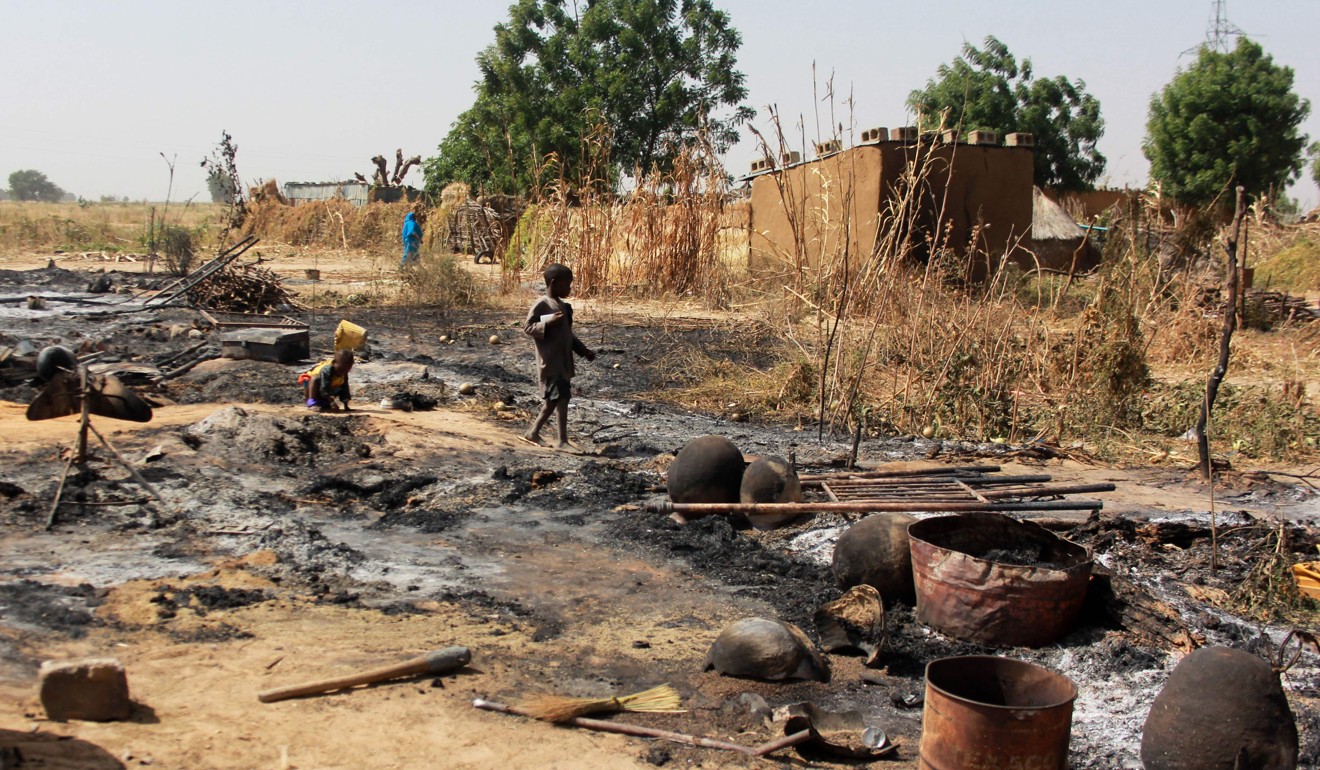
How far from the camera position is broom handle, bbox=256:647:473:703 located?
3.53m

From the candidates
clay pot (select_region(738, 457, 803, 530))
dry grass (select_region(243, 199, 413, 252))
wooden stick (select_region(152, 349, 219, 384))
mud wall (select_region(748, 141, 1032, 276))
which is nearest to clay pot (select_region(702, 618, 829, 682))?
clay pot (select_region(738, 457, 803, 530))

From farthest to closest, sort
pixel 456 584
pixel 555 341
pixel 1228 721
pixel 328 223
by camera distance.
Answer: pixel 328 223 → pixel 555 341 → pixel 456 584 → pixel 1228 721

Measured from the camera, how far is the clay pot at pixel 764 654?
408cm

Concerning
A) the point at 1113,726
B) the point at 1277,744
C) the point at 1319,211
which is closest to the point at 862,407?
the point at 1113,726

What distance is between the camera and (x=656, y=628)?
4621 millimetres

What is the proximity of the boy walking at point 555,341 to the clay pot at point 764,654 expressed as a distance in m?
3.73

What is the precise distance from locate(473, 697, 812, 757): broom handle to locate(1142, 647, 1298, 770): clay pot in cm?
115

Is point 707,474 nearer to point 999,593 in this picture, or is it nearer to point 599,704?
point 999,593

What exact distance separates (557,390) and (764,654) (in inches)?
156

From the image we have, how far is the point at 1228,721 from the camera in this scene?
3275 millimetres

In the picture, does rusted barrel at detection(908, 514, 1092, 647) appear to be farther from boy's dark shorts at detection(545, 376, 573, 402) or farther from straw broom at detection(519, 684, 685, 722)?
boy's dark shorts at detection(545, 376, 573, 402)

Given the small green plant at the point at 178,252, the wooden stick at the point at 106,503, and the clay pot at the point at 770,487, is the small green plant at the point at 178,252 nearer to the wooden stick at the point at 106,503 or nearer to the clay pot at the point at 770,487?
the wooden stick at the point at 106,503

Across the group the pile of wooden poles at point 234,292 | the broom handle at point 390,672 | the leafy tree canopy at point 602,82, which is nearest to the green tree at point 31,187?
the leafy tree canopy at point 602,82

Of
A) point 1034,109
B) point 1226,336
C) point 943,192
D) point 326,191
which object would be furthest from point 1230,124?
point 326,191
